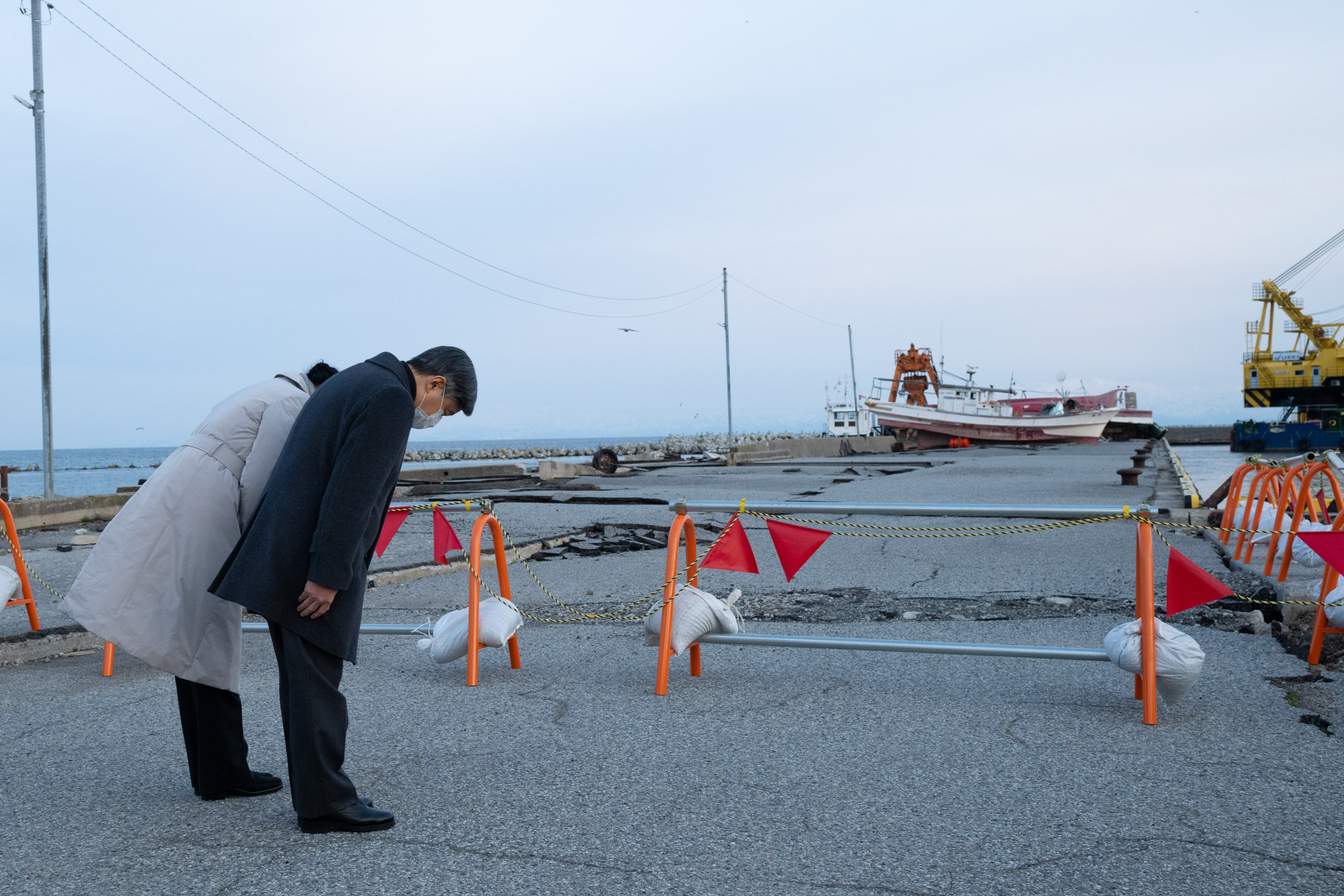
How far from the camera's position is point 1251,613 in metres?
6.36

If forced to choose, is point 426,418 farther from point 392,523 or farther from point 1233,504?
point 1233,504

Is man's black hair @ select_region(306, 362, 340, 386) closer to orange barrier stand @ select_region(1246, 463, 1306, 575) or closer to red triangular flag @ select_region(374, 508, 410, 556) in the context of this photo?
red triangular flag @ select_region(374, 508, 410, 556)

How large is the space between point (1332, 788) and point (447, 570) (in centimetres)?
773

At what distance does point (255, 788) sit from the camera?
350cm

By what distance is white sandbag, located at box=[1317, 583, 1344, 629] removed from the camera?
5.02 metres

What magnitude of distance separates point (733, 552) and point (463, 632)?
5.17 ft

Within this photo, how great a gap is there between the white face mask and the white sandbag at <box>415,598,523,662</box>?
219 centimetres

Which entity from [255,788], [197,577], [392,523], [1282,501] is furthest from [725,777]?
[1282,501]

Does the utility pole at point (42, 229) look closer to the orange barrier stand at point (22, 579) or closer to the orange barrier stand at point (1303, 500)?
the orange barrier stand at point (22, 579)

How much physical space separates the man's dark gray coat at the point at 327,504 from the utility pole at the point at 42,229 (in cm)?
1631

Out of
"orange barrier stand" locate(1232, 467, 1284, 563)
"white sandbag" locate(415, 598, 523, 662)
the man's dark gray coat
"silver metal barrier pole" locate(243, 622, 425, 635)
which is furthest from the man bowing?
"orange barrier stand" locate(1232, 467, 1284, 563)

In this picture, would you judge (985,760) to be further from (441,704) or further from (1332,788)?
(441,704)

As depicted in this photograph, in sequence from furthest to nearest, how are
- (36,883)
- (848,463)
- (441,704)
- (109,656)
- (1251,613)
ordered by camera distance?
1. (848,463)
2. (1251,613)
3. (109,656)
4. (441,704)
5. (36,883)

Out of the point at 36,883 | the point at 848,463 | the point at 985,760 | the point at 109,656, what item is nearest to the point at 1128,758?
the point at 985,760
